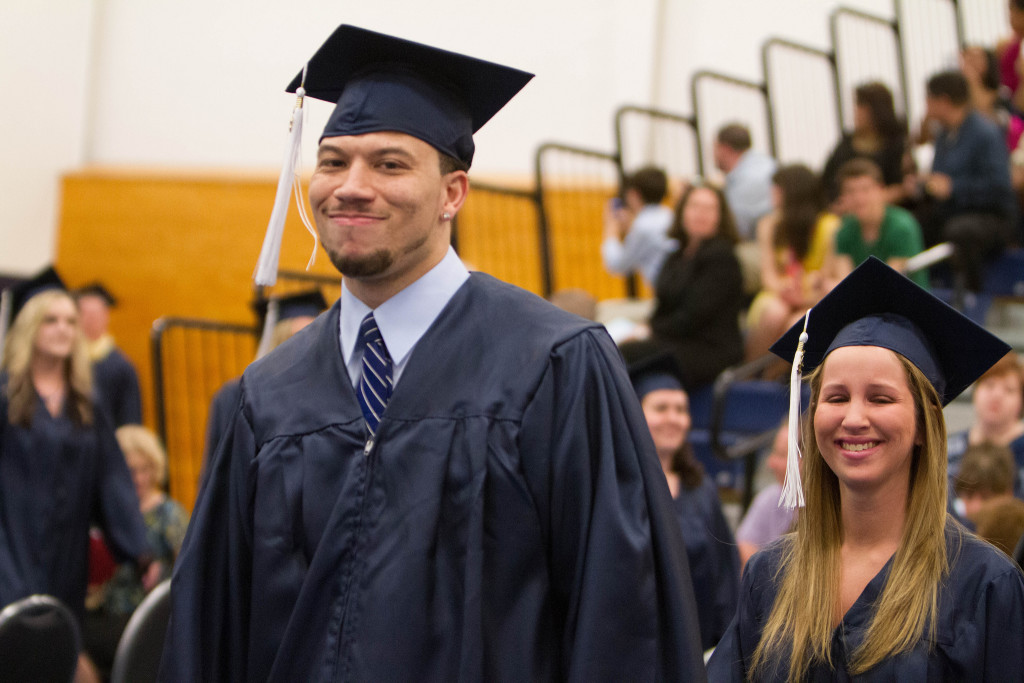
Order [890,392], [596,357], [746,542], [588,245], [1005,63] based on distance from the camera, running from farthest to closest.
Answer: [588,245] < [1005,63] < [746,542] < [890,392] < [596,357]

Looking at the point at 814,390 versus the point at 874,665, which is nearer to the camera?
the point at 874,665

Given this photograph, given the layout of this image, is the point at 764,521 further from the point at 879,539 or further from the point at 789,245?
the point at 789,245

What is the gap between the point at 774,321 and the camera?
22.6ft

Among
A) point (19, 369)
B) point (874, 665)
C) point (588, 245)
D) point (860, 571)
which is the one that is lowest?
point (874, 665)

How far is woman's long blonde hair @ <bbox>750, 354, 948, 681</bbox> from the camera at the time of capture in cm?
222

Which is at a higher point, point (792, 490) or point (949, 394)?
point (949, 394)

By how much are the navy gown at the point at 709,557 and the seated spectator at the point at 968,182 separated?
3.31 metres

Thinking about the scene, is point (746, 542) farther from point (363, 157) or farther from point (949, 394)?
point (363, 157)

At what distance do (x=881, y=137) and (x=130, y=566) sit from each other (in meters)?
5.15

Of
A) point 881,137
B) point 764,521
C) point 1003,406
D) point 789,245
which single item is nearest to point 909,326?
point 764,521

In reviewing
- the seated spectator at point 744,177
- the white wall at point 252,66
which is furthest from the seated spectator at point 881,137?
the white wall at point 252,66

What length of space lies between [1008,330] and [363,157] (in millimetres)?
5989

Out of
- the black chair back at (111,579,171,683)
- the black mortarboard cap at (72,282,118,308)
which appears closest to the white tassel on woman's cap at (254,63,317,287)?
the black chair back at (111,579,171,683)

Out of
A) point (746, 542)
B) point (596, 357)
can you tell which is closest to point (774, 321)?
point (746, 542)
